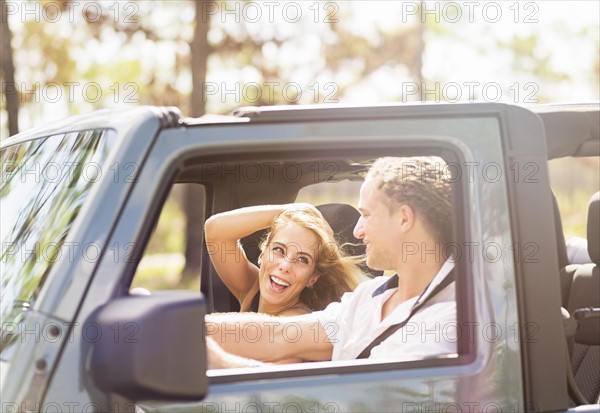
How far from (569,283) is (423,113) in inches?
74.2

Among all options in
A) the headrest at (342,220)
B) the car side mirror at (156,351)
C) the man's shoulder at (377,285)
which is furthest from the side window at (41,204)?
the headrest at (342,220)

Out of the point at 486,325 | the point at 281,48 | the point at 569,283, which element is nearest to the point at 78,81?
the point at 281,48

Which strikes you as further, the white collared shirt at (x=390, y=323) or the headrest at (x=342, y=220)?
the headrest at (x=342, y=220)

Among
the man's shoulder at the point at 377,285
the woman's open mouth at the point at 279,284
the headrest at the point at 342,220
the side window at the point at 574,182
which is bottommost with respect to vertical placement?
the man's shoulder at the point at 377,285

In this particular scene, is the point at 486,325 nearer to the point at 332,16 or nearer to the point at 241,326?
the point at 241,326

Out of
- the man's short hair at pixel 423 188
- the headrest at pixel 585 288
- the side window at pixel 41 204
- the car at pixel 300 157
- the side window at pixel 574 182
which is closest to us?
the car at pixel 300 157

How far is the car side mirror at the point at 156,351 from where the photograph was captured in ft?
6.57

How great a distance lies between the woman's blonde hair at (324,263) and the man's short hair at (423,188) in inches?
36.0

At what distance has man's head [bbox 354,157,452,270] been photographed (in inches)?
108

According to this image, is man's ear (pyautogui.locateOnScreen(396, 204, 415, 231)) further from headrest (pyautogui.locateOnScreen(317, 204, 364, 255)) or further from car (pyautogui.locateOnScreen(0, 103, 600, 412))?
headrest (pyautogui.locateOnScreen(317, 204, 364, 255))

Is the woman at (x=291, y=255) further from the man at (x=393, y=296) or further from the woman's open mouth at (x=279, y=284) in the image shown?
the man at (x=393, y=296)

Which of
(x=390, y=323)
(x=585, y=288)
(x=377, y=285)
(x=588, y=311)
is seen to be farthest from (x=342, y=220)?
(x=588, y=311)

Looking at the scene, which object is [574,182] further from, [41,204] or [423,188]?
[41,204]

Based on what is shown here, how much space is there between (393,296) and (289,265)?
31.6 inches
